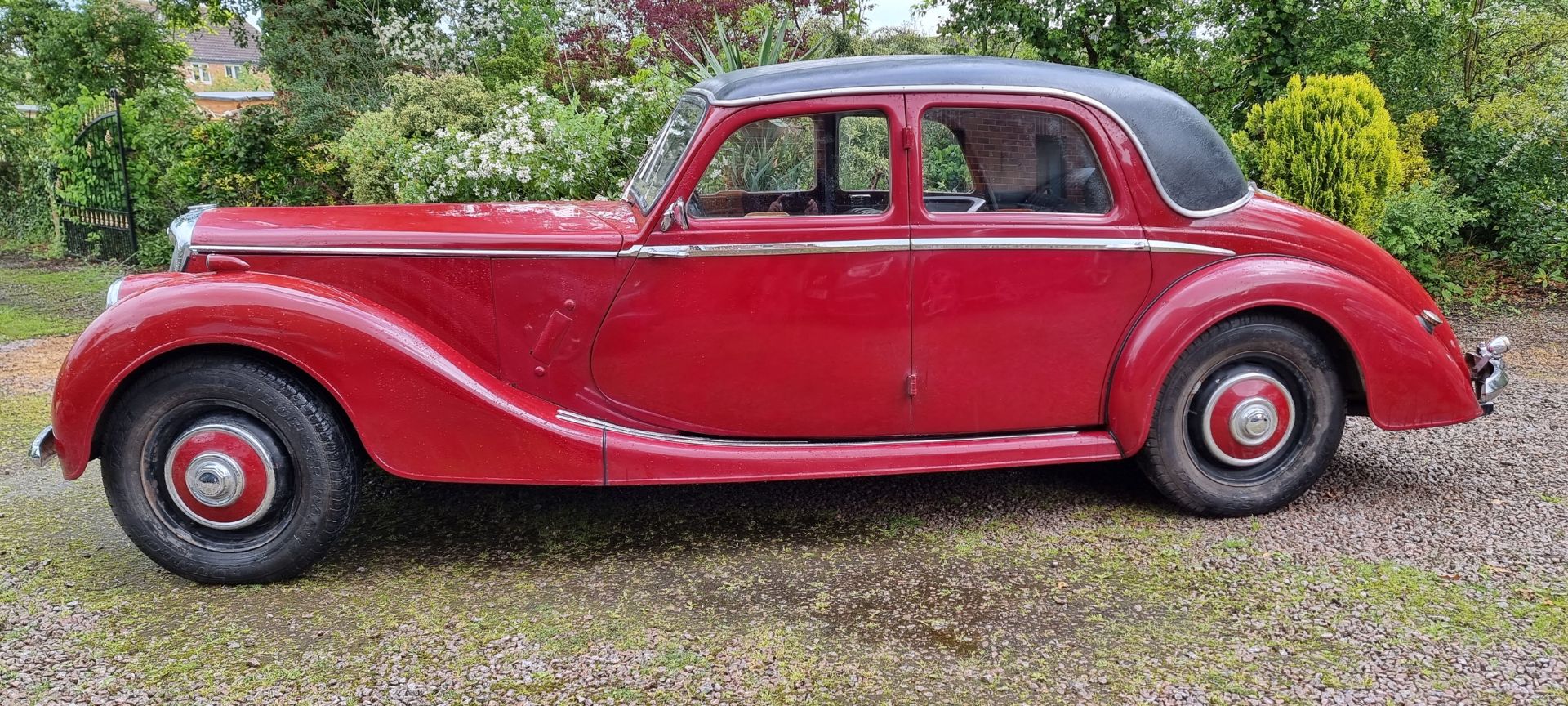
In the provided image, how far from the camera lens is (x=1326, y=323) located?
3631 mm

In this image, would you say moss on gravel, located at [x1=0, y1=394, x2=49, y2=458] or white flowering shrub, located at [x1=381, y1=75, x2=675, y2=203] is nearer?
moss on gravel, located at [x1=0, y1=394, x2=49, y2=458]

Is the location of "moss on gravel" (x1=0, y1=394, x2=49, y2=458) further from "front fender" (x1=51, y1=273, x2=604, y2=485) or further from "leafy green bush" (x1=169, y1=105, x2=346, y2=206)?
"leafy green bush" (x1=169, y1=105, x2=346, y2=206)

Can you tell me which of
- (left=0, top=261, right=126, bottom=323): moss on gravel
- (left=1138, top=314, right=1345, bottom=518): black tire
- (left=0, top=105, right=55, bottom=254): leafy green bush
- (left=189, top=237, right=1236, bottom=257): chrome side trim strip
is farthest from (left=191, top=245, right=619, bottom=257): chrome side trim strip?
(left=0, top=105, right=55, bottom=254): leafy green bush

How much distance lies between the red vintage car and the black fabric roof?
1cm

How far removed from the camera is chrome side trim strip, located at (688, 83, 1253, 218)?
11.0ft

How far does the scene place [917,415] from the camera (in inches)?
141

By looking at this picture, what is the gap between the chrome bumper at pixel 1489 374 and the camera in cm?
380

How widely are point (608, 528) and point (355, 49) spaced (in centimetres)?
1085

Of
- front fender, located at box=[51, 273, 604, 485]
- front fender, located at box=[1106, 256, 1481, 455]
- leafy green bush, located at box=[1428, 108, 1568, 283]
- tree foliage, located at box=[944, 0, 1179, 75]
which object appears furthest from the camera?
tree foliage, located at box=[944, 0, 1179, 75]

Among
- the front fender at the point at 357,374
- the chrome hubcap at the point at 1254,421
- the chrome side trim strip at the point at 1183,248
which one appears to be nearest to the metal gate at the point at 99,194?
the front fender at the point at 357,374

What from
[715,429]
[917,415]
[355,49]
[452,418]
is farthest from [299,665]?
[355,49]

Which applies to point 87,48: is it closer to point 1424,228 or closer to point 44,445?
point 44,445

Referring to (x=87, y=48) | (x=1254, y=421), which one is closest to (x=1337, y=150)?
(x=1254, y=421)

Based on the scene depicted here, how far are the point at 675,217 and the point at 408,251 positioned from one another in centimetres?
88
